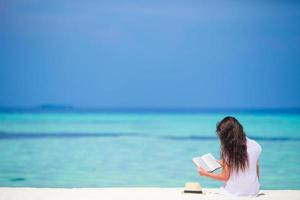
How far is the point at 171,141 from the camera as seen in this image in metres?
13.3

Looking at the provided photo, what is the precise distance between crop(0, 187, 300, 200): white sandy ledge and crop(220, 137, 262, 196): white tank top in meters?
0.08

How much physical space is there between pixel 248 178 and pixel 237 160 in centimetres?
13

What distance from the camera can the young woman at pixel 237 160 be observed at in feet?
12.3

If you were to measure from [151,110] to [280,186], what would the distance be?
2431 centimetres

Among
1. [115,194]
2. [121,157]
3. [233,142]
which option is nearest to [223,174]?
[233,142]

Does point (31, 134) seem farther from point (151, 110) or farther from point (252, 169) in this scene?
point (151, 110)

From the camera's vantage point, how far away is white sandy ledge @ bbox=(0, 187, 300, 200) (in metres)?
3.76

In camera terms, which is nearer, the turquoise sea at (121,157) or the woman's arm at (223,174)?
the woman's arm at (223,174)

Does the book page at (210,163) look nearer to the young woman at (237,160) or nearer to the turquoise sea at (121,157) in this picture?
the young woman at (237,160)

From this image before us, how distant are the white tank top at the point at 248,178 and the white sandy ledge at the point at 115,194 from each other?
0.08 m

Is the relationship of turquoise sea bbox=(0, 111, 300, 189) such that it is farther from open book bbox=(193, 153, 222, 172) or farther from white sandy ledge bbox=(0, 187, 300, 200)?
open book bbox=(193, 153, 222, 172)

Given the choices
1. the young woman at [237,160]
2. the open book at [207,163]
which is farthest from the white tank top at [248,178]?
the open book at [207,163]

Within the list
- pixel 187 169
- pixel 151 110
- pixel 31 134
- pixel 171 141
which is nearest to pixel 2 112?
pixel 151 110

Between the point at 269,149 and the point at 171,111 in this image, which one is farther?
the point at 171,111
